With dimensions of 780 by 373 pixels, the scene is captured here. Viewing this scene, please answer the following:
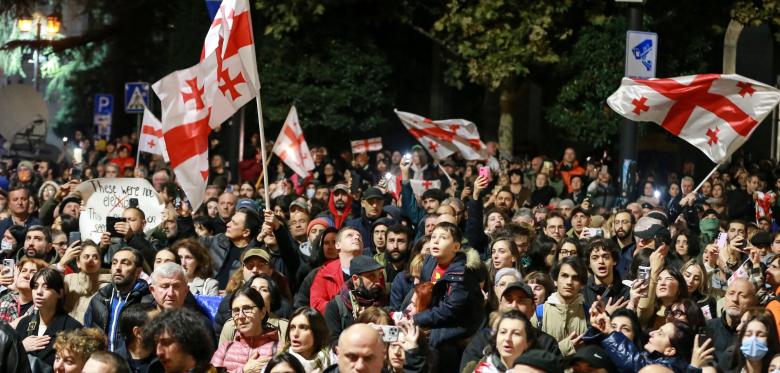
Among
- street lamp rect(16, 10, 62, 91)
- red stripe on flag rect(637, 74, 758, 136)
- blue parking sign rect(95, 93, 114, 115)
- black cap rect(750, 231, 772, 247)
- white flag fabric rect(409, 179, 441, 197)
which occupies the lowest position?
black cap rect(750, 231, 772, 247)

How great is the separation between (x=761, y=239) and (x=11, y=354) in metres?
7.06

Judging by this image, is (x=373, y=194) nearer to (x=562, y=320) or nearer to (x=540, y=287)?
(x=540, y=287)

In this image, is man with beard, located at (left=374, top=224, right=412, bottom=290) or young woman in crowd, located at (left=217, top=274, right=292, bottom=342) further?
man with beard, located at (left=374, top=224, right=412, bottom=290)

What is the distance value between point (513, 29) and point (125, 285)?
50.0ft

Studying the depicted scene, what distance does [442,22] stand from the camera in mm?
25766

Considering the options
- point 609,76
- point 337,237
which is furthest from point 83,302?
point 609,76

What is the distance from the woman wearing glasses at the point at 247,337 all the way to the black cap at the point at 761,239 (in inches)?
206

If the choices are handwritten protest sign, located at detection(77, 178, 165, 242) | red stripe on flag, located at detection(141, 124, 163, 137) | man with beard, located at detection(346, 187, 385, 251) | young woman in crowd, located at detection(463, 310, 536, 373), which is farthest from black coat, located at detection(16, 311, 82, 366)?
red stripe on flag, located at detection(141, 124, 163, 137)

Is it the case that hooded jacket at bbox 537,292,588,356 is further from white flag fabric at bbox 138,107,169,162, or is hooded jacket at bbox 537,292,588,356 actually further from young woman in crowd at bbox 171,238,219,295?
white flag fabric at bbox 138,107,169,162

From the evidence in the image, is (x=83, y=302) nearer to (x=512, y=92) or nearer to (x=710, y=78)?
(x=710, y=78)

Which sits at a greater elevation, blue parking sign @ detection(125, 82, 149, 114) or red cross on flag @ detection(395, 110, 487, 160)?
blue parking sign @ detection(125, 82, 149, 114)

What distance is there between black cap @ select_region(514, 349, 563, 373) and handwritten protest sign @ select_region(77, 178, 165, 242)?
744cm

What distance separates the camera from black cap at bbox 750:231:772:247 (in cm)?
1315

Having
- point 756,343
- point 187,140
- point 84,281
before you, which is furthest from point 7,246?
point 756,343
